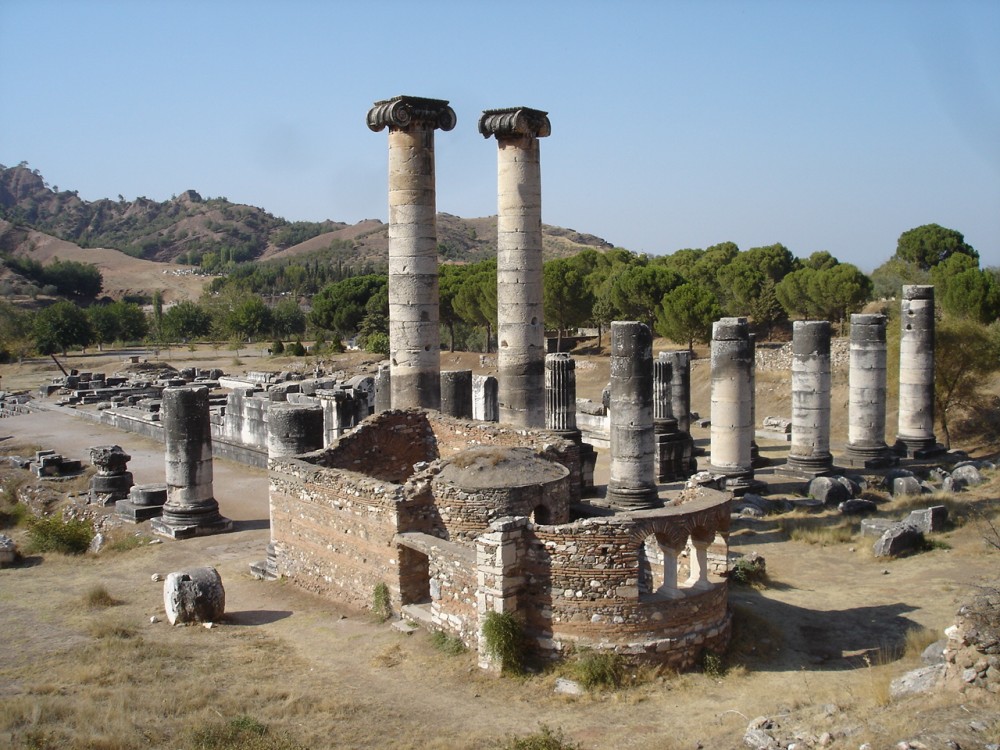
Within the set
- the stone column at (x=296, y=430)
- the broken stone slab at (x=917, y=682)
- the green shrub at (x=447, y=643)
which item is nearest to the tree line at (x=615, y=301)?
the stone column at (x=296, y=430)

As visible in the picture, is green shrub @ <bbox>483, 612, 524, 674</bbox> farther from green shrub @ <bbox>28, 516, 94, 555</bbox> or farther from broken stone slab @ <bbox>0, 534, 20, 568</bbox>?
broken stone slab @ <bbox>0, 534, 20, 568</bbox>

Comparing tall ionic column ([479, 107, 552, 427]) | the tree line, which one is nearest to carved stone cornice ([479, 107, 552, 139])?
tall ionic column ([479, 107, 552, 427])

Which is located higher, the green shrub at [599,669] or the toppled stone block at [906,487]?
the toppled stone block at [906,487]

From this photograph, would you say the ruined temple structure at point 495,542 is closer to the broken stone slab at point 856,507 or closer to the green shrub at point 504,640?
the green shrub at point 504,640

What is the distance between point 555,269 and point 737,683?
4436 cm

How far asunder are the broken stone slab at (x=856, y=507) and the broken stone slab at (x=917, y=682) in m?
9.56

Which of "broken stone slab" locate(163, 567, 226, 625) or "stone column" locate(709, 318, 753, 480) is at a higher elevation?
"stone column" locate(709, 318, 753, 480)

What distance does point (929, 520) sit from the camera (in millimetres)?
17172

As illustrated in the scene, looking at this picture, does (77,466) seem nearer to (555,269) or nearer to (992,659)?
(992,659)

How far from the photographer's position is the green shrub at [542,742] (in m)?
8.67

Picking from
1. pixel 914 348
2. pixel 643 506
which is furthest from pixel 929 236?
pixel 643 506

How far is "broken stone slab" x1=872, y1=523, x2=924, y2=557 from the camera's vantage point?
16.2 meters

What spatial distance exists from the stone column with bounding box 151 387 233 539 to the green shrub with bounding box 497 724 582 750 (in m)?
12.0

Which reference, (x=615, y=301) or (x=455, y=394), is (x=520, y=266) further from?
(x=615, y=301)
